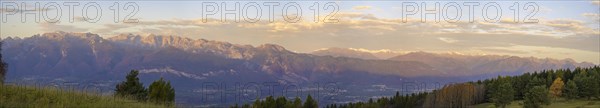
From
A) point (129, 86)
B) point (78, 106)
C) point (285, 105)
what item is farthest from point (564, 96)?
point (78, 106)

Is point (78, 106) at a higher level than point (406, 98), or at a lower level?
higher

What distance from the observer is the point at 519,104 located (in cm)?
10912

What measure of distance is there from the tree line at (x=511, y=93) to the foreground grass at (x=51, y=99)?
75.3m

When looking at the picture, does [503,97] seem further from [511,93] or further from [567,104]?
[567,104]

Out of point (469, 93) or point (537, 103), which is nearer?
point (537, 103)

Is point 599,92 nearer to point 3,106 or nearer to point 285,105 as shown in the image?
point 285,105

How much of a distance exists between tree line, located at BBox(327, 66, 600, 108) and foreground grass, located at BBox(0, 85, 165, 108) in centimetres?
7534

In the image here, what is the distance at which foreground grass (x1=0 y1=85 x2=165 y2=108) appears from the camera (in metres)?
25.2

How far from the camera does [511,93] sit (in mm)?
107188

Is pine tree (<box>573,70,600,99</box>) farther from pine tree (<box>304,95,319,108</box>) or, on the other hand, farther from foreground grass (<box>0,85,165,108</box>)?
foreground grass (<box>0,85,165,108</box>)

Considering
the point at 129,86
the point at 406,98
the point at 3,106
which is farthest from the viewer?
the point at 406,98

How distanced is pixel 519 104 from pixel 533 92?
1851cm

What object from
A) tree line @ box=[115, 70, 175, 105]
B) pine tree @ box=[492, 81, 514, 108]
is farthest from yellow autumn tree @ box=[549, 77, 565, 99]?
tree line @ box=[115, 70, 175, 105]

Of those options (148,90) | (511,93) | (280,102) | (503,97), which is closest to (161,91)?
(148,90)
